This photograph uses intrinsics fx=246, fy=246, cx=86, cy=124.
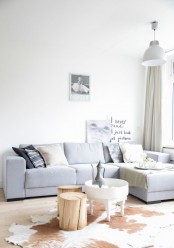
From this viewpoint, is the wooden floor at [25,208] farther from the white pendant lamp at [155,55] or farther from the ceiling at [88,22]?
the ceiling at [88,22]

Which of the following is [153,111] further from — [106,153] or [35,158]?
[35,158]

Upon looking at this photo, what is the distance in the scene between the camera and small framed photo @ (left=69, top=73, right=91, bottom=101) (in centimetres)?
488

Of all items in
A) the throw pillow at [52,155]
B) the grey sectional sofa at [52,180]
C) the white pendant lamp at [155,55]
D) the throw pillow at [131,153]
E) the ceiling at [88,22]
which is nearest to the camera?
the ceiling at [88,22]

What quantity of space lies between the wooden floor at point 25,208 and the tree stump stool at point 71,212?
48cm

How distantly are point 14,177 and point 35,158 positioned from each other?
0.46m

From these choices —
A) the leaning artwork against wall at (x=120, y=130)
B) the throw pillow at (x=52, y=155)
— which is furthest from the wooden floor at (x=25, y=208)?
the leaning artwork against wall at (x=120, y=130)

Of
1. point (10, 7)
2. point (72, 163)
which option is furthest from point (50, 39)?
point (72, 163)

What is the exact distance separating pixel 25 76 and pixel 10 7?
152cm

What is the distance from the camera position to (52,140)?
4715 millimetres

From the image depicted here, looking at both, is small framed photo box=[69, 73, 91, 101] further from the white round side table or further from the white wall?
the white round side table

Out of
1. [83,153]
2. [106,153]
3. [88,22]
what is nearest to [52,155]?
[83,153]

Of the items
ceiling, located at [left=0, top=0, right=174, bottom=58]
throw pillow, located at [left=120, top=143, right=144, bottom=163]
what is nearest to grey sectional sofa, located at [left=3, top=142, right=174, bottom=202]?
throw pillow, located at [left=120, top=143, right=144, bottom=163]

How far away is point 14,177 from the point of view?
354 cm

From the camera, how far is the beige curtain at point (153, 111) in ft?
16.8
